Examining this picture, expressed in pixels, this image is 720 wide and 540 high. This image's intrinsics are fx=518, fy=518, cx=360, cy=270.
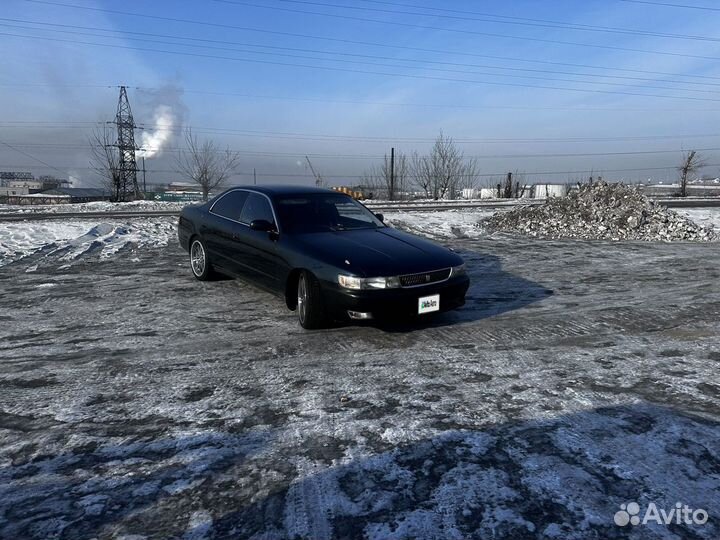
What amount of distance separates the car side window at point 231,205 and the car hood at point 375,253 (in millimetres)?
1431

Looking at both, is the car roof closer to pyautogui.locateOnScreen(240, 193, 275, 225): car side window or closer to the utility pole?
pyautogui.locateOnScreen(240, 193, 275, 225): car side window

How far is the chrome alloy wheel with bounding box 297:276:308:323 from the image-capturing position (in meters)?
4.99

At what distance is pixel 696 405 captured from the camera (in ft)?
11.1

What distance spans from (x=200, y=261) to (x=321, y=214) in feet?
7.57

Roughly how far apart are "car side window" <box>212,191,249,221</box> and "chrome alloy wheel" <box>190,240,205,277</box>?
0.63m

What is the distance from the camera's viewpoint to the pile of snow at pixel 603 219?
12.7 metres

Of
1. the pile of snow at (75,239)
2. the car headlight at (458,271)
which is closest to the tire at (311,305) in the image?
the car headlight at (458,271)

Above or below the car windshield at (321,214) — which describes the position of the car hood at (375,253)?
below

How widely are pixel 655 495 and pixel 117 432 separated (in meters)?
2.86

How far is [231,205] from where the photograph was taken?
671 centimetres

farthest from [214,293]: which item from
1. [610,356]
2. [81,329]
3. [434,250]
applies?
[610,356]

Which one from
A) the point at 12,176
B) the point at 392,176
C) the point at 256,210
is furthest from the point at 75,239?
the point at 12,176

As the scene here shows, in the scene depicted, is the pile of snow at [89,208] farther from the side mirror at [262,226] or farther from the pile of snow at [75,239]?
the side mirror at [262,226]

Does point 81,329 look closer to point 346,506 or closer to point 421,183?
Answer: point 346,506
